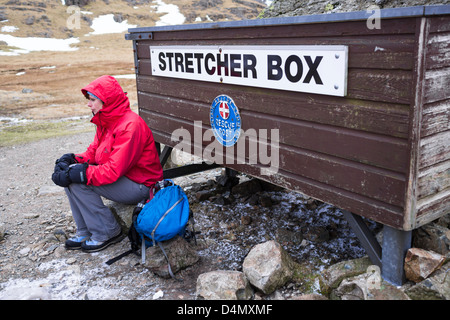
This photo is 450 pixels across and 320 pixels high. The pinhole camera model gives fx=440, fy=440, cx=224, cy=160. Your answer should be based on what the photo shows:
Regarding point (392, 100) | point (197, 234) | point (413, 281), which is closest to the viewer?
point (392, 100)

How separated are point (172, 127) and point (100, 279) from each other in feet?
7.05

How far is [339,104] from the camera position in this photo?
11.4 ft

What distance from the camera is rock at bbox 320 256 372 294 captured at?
372 cm

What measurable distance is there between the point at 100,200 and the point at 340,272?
2634 mm

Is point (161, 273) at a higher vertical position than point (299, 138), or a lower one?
lower

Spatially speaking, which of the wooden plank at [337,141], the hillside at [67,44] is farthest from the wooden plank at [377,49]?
the hillside at [67,44]

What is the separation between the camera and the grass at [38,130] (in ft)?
35.7

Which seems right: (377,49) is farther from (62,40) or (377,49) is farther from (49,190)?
(62,40)

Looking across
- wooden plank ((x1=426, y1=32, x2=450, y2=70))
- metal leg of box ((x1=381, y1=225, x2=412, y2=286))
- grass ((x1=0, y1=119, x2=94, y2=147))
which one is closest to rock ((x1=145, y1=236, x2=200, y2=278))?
metal leg of box ((x1=381, y1=225, x2=412, y2=286))

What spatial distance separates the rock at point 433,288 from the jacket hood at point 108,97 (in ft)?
10.6
